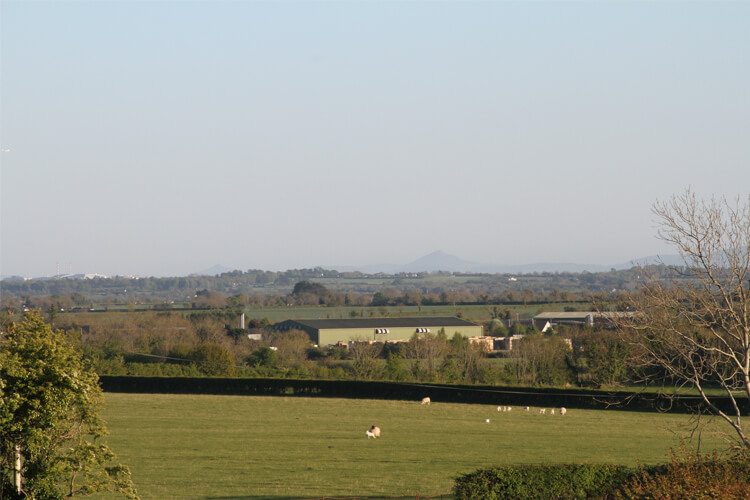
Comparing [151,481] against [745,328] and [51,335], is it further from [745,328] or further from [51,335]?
[745,328]

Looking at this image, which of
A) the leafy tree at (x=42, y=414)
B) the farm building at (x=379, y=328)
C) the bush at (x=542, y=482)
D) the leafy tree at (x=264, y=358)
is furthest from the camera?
the farm building at (x=379, y=328)

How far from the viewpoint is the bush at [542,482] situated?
19.1 metres

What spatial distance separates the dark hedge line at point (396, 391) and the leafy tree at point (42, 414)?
A: 35194 millimetres

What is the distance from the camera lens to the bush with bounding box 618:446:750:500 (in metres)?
15.2

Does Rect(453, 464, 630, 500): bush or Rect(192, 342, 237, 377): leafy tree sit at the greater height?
Rect(453, 464, 630, 500): bush

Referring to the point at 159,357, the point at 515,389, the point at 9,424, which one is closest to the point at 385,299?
the point at 159,357

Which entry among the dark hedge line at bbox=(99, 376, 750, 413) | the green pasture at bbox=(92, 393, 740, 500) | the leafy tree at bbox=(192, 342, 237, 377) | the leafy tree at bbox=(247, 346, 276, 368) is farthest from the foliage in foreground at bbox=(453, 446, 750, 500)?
the leafy tree at bbox=(247, 346, 276, 368)

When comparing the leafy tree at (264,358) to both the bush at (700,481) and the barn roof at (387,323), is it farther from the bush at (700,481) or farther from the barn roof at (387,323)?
the bush at (700,481)

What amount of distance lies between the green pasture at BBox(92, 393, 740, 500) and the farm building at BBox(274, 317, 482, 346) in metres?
42.3

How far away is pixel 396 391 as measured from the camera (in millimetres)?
53375

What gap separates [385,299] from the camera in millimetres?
185750

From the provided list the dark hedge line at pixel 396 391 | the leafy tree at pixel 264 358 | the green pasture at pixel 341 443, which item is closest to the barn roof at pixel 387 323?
the leafy tree at pixel 264 358

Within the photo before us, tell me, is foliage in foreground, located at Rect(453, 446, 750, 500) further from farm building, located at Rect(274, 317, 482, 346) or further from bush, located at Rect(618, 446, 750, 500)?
farm building, located at Rect(274, 317, 482, 346)

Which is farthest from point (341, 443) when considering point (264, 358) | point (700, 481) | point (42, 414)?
point (264, 358)
